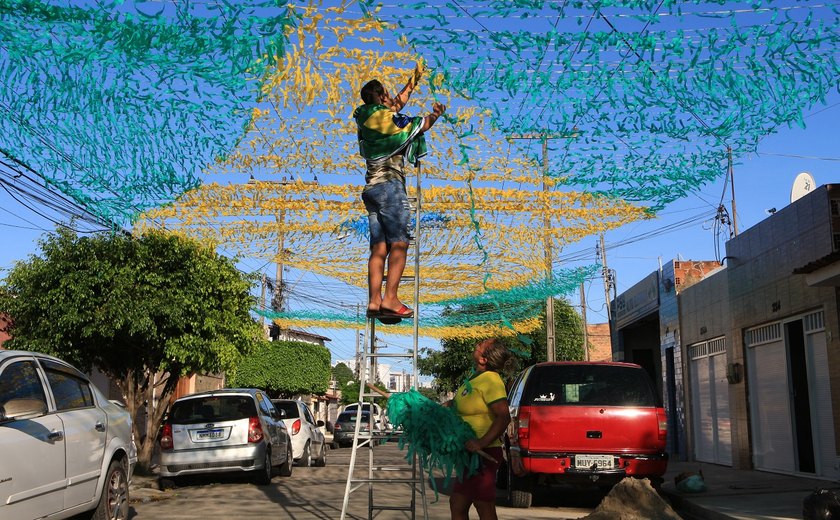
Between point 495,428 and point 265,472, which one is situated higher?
point 495,428

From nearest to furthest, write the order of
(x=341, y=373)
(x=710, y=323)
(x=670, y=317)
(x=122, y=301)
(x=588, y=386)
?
(x=588, y=386) → (x=122, y=301) → (x=710, y=323) → (x=670, y=317) → (x=341, y=373)

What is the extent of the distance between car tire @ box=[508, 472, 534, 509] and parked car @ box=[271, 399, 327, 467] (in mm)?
7844

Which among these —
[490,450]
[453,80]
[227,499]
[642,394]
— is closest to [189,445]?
[227,499]

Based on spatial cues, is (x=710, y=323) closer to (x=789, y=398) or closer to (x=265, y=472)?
(x=789, y=398)

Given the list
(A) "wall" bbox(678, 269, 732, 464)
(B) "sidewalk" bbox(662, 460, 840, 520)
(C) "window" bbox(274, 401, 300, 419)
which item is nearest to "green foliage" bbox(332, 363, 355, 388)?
(C) "window" bbox(274, 401, 300, 419)

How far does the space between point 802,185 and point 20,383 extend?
52.1 ft

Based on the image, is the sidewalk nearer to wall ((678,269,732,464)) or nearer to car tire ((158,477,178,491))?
wall ((678,269,732,464))

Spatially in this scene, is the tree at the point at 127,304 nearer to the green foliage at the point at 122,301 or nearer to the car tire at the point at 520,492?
the green foliage at the point at 122,301

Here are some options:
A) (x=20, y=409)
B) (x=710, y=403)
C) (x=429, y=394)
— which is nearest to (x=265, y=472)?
(x=20, y=409)

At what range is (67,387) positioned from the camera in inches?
328

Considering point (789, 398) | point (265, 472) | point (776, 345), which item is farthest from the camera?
point (776, 345)

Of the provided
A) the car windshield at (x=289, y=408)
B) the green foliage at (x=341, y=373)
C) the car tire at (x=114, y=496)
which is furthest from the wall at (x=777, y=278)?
the green foliage at (x=341, y=373)

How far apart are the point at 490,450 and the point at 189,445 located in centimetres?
964

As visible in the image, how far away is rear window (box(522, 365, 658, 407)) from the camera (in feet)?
37.7
